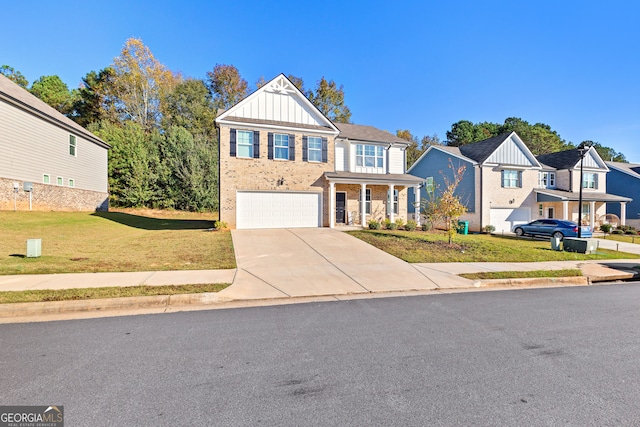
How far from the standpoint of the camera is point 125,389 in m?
3.13

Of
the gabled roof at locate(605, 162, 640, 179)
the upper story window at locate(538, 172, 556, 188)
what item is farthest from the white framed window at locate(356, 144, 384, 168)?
the gabled roof at locate(605, 162, 640, 179)

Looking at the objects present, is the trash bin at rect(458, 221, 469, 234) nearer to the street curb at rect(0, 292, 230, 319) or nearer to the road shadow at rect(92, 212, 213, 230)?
the road shadow at rect(92, 212, 213, 230)

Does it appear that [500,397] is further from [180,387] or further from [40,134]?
[40,134]

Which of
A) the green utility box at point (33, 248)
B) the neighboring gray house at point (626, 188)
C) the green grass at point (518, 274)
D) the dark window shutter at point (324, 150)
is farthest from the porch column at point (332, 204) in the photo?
the neighboring gray house at point (626, 188)

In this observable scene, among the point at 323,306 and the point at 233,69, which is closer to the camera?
the point at 323,306

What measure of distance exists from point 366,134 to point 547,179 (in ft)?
70.8

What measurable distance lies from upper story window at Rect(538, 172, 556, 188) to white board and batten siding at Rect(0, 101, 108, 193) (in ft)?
135

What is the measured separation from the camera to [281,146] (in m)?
19.2

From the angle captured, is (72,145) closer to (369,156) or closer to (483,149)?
(369,156)

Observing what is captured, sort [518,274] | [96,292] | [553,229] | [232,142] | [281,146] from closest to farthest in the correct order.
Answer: [96,292], [518,274], [232,142], [281,146], [553,229]

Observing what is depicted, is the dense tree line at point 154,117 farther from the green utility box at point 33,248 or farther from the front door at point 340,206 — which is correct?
the green utility box at point 33,248

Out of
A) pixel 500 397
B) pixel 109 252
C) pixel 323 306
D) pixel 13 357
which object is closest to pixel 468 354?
pixel 500 397

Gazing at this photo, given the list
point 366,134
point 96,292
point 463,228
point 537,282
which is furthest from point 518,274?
point 366,134

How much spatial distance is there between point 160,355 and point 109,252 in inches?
351
